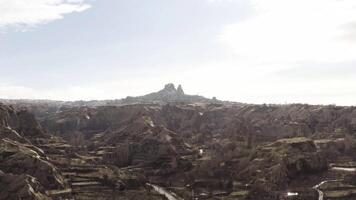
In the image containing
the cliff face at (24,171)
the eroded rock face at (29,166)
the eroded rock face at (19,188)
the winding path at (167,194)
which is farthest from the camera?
the winding path at (167,194)

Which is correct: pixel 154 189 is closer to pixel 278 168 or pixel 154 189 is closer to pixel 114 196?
pixel 114 196

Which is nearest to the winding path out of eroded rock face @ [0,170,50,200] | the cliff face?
the cliff face

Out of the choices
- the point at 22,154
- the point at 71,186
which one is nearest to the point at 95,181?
the point at 71,186

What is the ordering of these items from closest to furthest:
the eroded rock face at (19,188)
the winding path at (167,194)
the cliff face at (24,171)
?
the eroded rock face at (19,188), the cliff face at (24,171), the winding path at (167,194)

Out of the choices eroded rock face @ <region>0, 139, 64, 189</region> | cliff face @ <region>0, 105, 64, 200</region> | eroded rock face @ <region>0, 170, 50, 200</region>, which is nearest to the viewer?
eroded rock face @ <region>0, 170, 50, 200</region>

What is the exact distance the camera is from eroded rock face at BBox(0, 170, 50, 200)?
479 feet

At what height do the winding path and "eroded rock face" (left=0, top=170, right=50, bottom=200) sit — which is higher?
"eroded rock face" (left=0, top=170, right=50, bottom=200)

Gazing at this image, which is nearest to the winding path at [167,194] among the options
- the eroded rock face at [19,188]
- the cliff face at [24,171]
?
the cliff face at [24,171]

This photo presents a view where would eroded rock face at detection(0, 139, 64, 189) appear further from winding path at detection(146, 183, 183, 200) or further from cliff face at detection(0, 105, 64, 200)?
winding path at detection(146, 183, 183, 200)

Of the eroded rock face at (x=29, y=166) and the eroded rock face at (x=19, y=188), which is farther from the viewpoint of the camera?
the eroded rock face at (x=29, y=166)

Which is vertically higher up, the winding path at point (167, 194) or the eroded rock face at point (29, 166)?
the eroded rock face at point (29, 166)

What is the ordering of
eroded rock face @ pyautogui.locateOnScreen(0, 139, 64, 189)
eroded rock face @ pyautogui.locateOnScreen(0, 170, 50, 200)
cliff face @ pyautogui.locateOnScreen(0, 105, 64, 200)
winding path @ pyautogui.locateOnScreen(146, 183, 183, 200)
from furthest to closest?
winding path @ pyautogui.locateOnScreen(146, 183, 183, 200), eroded rock face @ pyautogui.locateOnScreen(0, 139, 64, 189), cliff face @ pyautogui.locateOnScreen(0, 105, 64, 200), eroded rock face @ pyautogui.locateOnScreen(0, 170, 50, 200)

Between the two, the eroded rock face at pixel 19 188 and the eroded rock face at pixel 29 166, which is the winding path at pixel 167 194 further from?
the eroded rock face at pixel 19 188

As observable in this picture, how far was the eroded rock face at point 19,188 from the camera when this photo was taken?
145875 mm
